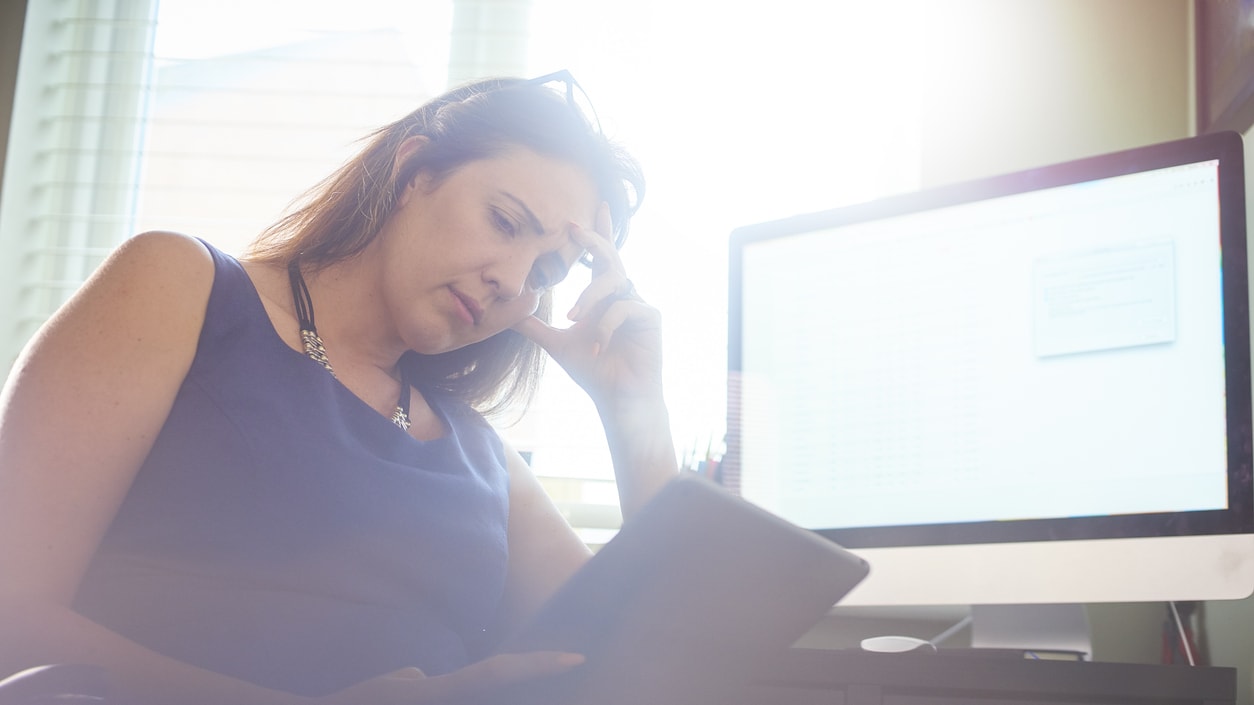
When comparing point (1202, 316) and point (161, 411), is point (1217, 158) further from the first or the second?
point (161, 411)

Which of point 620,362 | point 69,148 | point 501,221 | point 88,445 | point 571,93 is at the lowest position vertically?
point 88,445

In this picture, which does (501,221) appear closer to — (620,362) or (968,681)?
(620,362)

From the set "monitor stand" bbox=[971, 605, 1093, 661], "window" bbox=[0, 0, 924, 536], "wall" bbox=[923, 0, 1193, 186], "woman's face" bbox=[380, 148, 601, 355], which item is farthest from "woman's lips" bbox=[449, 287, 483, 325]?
"wall" bbox=[923, 0, 1193, 186]

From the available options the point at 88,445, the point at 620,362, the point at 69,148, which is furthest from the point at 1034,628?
the point at 69,148

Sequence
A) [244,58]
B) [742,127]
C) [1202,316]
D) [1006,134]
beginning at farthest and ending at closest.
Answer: [244,58], [742,127], [1006,134], [1202,316]

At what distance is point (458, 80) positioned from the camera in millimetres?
2148

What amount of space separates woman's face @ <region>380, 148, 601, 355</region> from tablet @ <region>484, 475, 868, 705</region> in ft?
1.60

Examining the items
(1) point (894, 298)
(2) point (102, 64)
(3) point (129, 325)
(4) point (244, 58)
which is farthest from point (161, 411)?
(2) point (102, 64)

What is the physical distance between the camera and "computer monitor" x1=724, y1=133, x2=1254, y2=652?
1.11 metres

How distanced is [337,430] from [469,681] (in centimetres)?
41

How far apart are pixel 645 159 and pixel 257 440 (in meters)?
1.19

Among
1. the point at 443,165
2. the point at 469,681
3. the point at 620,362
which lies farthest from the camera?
the point at 620,362

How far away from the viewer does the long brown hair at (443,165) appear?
121 cm

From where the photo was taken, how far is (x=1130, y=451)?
3.73 feet
